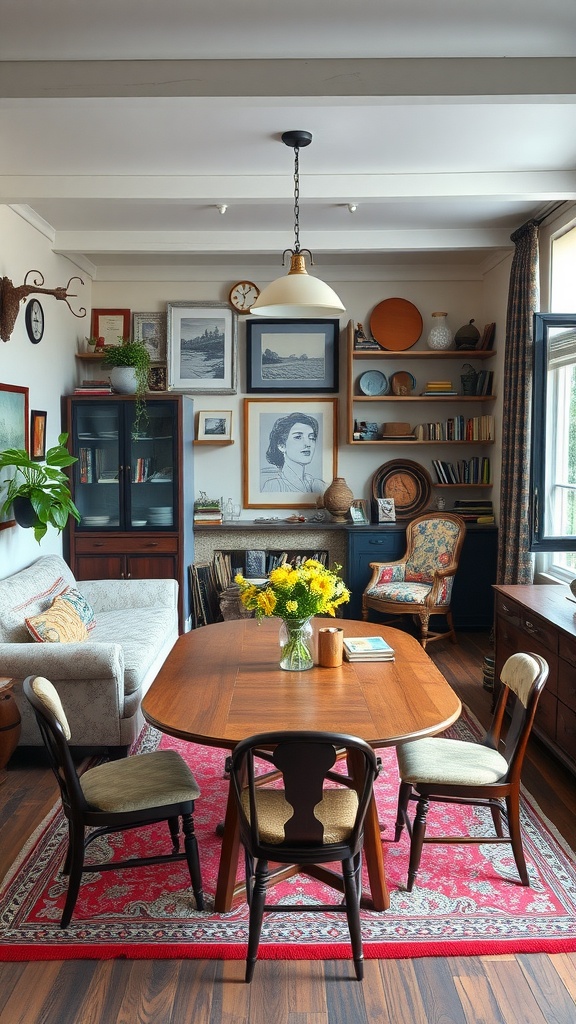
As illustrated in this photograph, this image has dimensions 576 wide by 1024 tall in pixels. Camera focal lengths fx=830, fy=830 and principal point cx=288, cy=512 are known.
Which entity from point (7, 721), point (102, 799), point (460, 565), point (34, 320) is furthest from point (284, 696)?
point (460, 565)

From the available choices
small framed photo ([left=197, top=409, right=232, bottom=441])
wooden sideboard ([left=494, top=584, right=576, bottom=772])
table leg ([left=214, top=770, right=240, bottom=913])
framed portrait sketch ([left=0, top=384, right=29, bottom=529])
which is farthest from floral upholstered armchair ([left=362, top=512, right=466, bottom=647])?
table leg ([left=214, top=770, right=240, bottom=913])

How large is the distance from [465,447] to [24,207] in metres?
3.69

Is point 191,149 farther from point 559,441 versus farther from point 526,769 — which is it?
point 526,769

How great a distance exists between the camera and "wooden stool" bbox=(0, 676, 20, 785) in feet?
11.7

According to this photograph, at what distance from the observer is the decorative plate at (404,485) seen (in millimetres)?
6680

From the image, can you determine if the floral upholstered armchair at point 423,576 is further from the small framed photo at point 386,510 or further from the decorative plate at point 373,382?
the decorative plate at point 373,382

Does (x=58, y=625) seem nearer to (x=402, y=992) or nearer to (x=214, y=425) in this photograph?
(x=402, y=992)

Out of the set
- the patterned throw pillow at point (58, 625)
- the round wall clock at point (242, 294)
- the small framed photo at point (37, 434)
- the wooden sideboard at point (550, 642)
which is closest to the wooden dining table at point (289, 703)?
the wooden sideboard at point (550, 642)

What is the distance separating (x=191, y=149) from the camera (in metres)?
4.03

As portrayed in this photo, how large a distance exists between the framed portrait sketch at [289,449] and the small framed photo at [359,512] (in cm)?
29

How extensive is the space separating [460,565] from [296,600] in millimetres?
3521

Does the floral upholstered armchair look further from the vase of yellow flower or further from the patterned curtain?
the vase of yellow flower

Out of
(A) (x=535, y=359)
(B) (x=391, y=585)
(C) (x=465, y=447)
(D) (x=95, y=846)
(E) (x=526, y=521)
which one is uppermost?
(A) (x=535, y=359)

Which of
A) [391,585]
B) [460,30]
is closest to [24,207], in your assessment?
[460,30]
